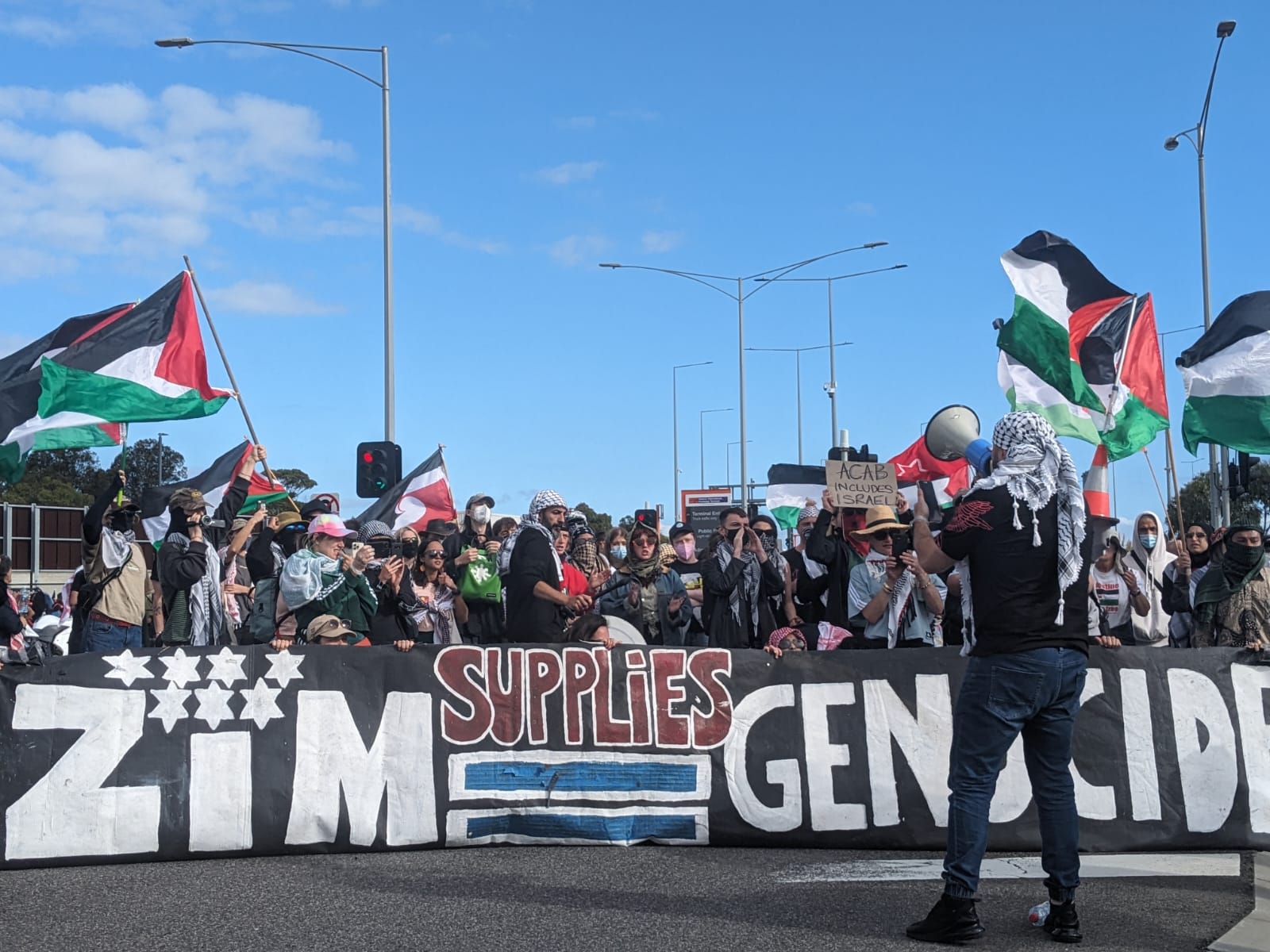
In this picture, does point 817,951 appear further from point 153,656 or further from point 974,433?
point 974,433

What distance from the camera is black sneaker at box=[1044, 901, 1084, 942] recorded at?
5062 millimetres

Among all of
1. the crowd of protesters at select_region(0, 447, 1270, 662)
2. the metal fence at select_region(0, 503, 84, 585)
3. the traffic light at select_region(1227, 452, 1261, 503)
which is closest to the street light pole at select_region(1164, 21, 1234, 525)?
the traffic light at select_region(1227, 452, 1261, 503)

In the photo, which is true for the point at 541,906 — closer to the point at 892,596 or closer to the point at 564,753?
the point at 564,753

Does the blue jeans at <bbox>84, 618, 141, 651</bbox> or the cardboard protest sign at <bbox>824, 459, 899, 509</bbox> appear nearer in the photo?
the blue jeans at <bbox>84, 618, 141, 651</bbox>

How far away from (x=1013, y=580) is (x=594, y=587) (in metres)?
5.33

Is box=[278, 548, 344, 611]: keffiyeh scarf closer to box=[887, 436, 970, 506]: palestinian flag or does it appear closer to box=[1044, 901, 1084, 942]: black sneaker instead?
box=[1044, 901, 1084, 942]: black sneaker

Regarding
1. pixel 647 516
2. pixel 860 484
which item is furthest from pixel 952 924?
pixel 647 516

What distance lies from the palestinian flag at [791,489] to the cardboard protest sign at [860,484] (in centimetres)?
1062

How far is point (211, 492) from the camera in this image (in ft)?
47.9

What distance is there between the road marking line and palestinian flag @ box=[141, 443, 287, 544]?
29.4 ft

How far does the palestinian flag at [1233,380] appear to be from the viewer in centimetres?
952

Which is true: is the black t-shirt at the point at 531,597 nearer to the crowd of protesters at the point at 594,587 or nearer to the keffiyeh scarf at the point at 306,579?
the crowd of protesters at the point at 594,587

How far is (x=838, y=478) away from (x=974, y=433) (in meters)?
4.82

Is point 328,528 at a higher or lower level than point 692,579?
higher
